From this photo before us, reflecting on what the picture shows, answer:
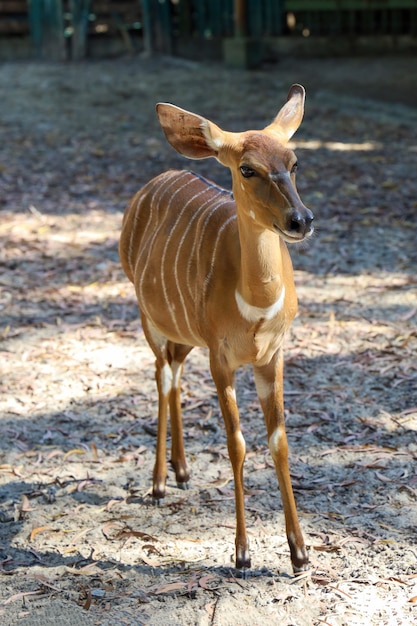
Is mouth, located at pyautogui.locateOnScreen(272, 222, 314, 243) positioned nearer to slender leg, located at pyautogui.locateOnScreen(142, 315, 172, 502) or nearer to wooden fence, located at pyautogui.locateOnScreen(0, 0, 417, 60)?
slender leg, located at pyautogui.locateOnScreen(142, 315, 172, 502)

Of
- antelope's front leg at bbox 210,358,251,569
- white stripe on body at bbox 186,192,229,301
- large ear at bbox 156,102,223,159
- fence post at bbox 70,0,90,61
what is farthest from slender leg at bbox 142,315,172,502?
fence post at bbox 70,0,90,61

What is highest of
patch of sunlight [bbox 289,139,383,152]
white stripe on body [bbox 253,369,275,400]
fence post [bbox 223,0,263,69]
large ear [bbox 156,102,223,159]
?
large ear [bbox 156,102,223,159]

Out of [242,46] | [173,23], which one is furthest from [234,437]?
[173,23]

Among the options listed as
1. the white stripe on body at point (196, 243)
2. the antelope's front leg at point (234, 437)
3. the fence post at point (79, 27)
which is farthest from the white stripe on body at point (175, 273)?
the fence post at point (79, 27)

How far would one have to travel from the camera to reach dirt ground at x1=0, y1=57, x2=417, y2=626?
3076 millimetres

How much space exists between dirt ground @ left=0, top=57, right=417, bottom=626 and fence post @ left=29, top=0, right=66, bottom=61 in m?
7.02

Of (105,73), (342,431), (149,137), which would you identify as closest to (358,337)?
(342,431)

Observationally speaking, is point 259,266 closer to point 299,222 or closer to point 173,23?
point 299,222

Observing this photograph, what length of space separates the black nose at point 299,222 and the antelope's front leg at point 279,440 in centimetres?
66

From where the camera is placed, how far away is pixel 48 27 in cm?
1532

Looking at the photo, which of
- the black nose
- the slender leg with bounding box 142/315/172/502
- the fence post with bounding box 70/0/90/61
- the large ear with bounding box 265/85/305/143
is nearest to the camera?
the black nose

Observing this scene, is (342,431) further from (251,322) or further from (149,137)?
(149,137)

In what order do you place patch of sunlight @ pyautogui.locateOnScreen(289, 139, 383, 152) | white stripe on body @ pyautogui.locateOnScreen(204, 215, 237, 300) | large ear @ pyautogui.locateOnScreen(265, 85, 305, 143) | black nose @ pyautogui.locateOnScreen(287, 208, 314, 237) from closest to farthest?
black nose @ pyautogui.locateOnScreen(287, 208, 314, 237), large ear @ pyautogui.locateOnScreen(265, 85, 305, 143), white stripe on body @ pyautogui.locateOnScreen(204, 215, 237, 300), patch of sunlight @ pyautogui.locateOnScreen(289, 139, 383, 152)

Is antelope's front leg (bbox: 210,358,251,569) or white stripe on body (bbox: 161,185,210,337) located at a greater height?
white stripe on body (bbox: 161,185,210,337)
